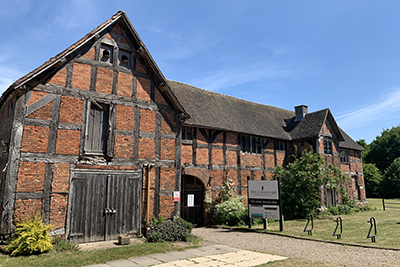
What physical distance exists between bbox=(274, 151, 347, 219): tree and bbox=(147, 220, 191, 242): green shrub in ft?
32.7

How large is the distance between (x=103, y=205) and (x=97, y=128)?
3155 mm

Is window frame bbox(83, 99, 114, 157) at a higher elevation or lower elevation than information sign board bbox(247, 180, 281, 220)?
higher

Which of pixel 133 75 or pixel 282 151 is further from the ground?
pixel 133 75

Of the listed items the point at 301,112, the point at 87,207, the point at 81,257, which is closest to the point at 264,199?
the point at 87,207

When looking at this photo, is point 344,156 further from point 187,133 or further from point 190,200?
point 190,200

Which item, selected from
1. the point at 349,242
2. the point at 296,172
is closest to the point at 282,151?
the point at 296,172

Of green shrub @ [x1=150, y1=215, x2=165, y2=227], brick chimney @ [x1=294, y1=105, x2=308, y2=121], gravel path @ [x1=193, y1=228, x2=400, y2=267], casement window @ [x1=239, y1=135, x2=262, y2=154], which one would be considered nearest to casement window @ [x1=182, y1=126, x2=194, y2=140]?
casement window @ [x1=239, y1=135, x2=262, y2=154]

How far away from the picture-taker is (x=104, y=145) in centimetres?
1161

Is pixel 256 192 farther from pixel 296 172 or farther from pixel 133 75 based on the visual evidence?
pixel 133 75

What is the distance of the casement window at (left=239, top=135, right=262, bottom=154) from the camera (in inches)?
777

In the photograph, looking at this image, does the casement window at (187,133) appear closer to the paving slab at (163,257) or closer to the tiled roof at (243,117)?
the tiled roof at (243,117)

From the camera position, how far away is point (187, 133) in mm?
17078

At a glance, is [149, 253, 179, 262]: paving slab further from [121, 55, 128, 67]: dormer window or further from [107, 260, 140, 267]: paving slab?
[121, 55, 128, 67]: dormer window

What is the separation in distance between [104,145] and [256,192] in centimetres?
798
